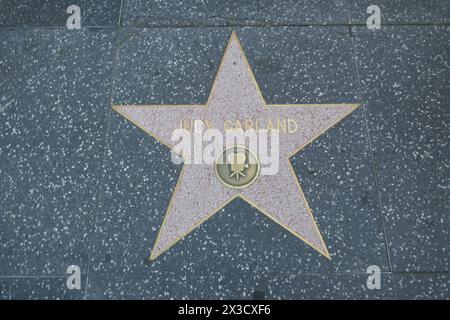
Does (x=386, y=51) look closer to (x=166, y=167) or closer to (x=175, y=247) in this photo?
(x=166, y=167)

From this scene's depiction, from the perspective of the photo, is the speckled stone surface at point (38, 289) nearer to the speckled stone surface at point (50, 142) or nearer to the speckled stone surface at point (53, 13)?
the speckled stone surface at point (50, 142)

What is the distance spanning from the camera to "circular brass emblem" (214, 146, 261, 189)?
1975 millimetres

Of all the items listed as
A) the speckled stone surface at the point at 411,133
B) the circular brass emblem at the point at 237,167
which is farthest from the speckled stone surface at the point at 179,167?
the circular brass emblem at the point at 237,167

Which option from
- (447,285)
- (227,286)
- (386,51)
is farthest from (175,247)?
(386,51)

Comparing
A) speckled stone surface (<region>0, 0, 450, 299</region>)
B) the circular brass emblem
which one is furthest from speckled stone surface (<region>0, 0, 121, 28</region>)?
the circular brass emblem

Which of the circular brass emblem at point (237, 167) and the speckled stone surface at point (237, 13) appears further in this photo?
the speckled stone surface at point (237, 13)

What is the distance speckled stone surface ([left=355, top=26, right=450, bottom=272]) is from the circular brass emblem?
21.4 inches

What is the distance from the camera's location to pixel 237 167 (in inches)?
78.1

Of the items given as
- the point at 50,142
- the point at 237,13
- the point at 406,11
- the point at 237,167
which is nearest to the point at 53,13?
the point at 50,142

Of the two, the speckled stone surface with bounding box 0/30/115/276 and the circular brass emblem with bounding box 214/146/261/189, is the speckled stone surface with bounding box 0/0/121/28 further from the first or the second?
the circular brass emblem with bounding box 214/146/261/189

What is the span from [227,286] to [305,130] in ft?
2.45

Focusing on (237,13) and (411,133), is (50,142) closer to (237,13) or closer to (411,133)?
(237,13)

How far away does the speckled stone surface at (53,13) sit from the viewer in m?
2.17

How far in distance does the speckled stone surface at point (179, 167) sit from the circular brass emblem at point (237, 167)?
0.11m
